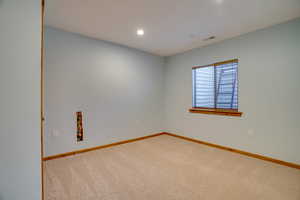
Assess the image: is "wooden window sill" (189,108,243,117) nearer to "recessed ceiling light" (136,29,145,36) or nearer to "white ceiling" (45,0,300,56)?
"white ceiling" (45,0,300,56)

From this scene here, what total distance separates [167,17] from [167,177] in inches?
101

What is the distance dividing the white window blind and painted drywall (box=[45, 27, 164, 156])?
135cm

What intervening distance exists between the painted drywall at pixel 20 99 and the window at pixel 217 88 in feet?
11.2

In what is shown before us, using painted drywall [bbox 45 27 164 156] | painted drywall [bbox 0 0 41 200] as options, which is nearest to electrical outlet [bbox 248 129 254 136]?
painted drywall [bbox 45 27 164 156]

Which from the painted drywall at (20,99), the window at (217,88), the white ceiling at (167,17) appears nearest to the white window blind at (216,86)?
the window at (217,88)

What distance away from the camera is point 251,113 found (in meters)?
2.84

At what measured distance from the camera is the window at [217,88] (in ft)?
10.4

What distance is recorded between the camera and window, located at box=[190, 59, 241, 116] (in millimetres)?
3184

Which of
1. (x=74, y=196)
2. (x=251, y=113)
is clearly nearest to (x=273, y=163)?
(x=251, y=113)

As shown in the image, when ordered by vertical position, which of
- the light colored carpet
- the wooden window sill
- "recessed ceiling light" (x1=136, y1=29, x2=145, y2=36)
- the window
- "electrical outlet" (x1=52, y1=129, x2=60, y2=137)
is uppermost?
"recessed ceiling light" (x1=136, y1=29, x2=145, y2=36)

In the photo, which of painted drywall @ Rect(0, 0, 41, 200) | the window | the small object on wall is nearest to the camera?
painted drywall @ Rect(0, 0, 41, 200)

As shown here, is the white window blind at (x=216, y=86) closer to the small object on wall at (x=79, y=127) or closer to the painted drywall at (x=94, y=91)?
the painted drywall at (x=94, y=91)

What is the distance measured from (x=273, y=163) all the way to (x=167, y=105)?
2.84 metres

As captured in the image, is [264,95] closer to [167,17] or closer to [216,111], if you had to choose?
[216,111]
